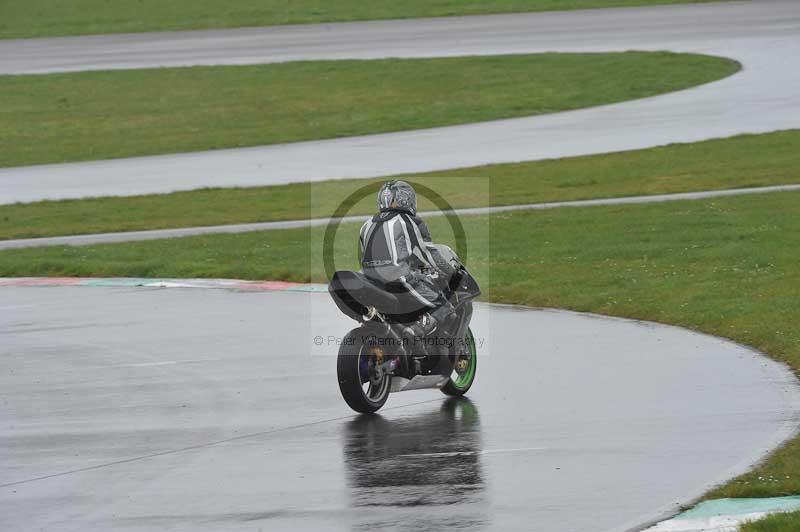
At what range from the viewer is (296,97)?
118ft

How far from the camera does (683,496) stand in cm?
805

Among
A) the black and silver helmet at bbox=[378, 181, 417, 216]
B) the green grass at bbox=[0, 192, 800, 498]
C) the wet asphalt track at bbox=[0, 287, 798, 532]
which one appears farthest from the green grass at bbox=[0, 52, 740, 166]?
the black and silver helmet at bbox=[378, 181, 417, 216]

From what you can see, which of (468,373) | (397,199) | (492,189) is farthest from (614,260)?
(397,199)

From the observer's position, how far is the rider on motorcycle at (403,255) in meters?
10.6

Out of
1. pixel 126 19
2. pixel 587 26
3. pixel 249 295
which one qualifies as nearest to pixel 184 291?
pixel 249 295

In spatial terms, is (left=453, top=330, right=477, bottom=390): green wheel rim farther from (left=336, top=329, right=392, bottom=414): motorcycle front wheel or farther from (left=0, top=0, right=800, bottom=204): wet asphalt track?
(left=0, top=0, right=800, bottom=204): wet asphalt track

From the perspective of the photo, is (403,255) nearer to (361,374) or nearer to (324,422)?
(361,374)

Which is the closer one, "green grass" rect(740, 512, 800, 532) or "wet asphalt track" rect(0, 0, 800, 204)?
"green grass" rect(740, 512, 800, 532)

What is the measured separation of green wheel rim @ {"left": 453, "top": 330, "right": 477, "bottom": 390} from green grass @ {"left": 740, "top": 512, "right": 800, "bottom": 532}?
428 centimetres

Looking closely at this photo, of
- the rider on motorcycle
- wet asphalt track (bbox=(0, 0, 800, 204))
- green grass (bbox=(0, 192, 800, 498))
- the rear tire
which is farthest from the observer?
wet asphalt track (bbox=(0, 0, 800, 204))

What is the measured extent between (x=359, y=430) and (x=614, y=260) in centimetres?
804

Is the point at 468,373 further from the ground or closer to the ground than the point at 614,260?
closer to the ground

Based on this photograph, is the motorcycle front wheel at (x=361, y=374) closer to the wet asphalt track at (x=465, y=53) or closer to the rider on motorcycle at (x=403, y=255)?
the rider on motorcycle at (x=403, y=255)

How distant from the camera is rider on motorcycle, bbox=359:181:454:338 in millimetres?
10617
